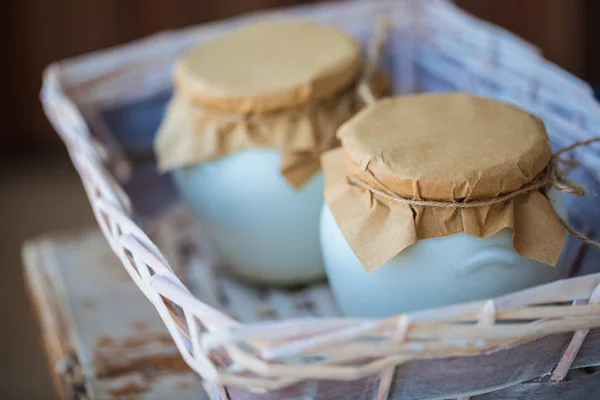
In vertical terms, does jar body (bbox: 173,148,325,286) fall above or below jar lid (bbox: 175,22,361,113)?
below

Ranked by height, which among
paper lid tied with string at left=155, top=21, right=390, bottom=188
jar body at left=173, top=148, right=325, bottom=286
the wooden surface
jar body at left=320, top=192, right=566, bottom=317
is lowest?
the wooden surface

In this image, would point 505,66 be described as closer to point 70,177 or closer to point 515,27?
point 515,27

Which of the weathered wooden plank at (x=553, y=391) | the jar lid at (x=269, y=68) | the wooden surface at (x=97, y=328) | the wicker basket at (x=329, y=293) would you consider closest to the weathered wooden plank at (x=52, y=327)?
the wooden surface at (x=97, y=328)

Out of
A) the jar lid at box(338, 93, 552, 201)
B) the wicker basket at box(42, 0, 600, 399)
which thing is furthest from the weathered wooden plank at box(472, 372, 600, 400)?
the jar lid at box(338, 93, 552, 201)

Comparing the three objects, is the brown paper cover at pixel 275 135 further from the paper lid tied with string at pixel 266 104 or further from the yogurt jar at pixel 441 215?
the yogurt jar at pixel 441 215

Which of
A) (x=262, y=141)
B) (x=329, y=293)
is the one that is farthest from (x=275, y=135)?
(x=329, y=293)

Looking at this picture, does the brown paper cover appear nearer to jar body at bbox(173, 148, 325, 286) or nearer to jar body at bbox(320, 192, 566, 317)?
jar body at bbox(173, 148, 325, 286)

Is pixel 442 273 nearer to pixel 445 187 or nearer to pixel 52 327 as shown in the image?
pixel 445 187

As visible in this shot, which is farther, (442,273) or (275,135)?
(275,135)
